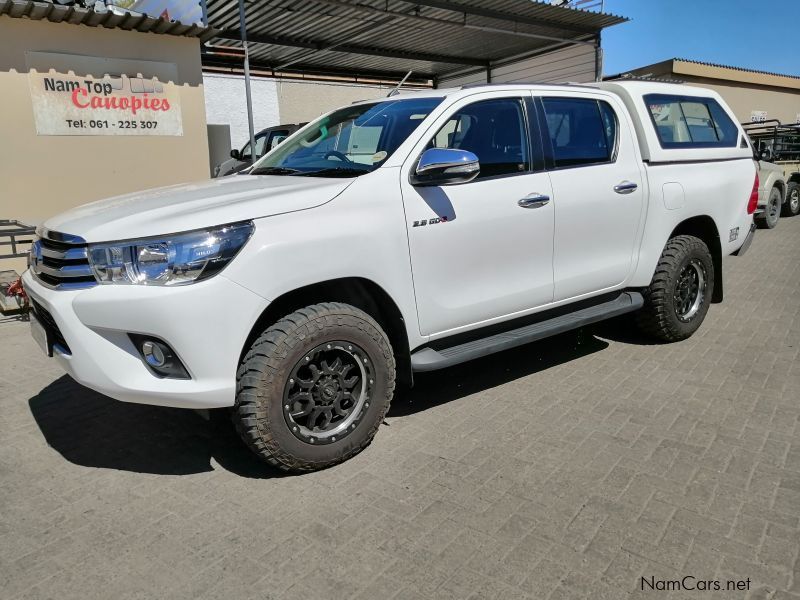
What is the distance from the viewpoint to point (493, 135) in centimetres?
388

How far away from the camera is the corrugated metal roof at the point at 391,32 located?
1243 cm

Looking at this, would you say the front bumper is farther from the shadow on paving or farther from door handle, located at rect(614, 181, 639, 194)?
door handle, located at rect(614, 181, 639, 194)

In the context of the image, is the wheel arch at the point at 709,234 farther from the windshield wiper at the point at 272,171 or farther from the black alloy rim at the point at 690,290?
the windshield wiper at the point at 272,171

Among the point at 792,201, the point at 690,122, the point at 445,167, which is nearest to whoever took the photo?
the point at 445,167

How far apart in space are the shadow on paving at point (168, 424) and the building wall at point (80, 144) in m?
4.73

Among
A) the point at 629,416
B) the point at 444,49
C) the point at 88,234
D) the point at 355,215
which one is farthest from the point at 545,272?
the point at 444,49

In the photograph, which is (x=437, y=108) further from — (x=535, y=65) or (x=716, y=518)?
(x=535, y=65)

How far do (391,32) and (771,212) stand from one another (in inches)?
361

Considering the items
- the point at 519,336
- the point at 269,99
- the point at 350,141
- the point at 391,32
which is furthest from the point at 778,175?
the point at 269,99

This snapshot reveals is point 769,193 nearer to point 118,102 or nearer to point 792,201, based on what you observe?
point 792,201

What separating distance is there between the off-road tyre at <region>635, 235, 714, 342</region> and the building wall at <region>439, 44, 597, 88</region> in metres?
10.3

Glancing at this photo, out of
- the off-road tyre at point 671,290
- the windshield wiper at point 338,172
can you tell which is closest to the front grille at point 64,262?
the windshield wiper at point 338,172

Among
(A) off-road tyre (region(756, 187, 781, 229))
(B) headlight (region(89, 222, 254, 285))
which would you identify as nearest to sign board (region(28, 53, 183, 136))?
(B) headlight (region(89, 222, 254, 285))

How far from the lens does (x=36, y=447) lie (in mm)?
3594
